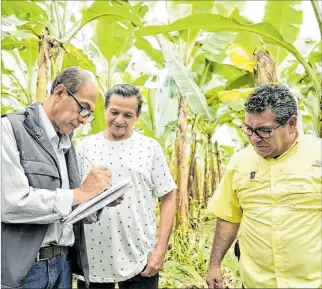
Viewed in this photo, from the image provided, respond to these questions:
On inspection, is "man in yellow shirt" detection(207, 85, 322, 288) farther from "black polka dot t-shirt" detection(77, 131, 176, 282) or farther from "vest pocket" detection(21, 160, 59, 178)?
"vest pocket" detection(21, 160, 59, 178)

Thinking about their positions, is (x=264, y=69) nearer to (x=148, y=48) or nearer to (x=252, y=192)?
(x=252, y=192)

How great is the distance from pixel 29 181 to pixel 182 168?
1908mm

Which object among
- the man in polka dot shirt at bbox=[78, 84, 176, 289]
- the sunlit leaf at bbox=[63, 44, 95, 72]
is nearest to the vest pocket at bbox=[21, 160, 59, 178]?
the man in polka dot shirt at bbox=[78, 84, 176, 289]

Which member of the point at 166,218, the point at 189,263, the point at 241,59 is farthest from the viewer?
the point at 189,263

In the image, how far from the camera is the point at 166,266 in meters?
2.89

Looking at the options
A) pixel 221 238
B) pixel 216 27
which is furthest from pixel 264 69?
pixel 221 238

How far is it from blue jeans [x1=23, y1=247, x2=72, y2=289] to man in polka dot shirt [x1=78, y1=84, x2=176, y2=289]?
21 centimetres

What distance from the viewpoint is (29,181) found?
115 centimetres

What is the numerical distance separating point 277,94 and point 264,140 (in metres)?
0.15

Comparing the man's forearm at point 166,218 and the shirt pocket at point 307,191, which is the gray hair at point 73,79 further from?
the shirt pocket at point 307,191

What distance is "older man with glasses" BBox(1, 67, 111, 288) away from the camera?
1.10 m

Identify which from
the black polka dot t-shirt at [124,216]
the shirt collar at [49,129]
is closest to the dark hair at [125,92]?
the black polka dot t-shirt at [124,216]

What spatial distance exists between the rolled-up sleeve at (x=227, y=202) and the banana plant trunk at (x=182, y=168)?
1.40 metres

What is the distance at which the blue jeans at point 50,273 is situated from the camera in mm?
1213
